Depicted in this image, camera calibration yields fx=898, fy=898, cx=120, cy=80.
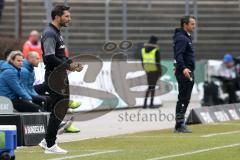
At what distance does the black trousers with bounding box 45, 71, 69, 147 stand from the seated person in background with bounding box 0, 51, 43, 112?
251 cm

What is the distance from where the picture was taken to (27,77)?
1567 centimetres

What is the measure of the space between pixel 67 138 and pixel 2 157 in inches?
Answer: 196

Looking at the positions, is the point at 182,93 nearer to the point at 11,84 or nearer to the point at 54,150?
the point at 11,84

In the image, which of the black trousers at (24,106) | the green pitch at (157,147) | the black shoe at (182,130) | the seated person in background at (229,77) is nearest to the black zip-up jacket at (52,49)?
the green pitch at (157,147)

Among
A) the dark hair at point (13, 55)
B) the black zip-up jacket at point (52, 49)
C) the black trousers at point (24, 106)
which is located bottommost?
Answer: the black trousers at point (24, 106)

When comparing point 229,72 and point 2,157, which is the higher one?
point 2,157

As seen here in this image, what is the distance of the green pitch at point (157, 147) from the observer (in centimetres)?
1174

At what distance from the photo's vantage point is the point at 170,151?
491 inches

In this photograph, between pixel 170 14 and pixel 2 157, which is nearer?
pixel 2 157

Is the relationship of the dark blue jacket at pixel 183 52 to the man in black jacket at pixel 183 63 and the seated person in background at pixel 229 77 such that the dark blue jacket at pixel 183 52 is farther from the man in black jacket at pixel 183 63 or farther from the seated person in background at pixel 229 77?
the seated person in background at pixel 229 77

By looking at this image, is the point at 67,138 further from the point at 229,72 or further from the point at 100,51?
the point at 100,51

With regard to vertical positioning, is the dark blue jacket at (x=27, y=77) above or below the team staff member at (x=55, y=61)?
below

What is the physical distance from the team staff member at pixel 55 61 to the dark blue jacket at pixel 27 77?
3.25 metres

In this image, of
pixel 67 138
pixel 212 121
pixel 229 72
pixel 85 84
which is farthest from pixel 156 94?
pixel 67 138
